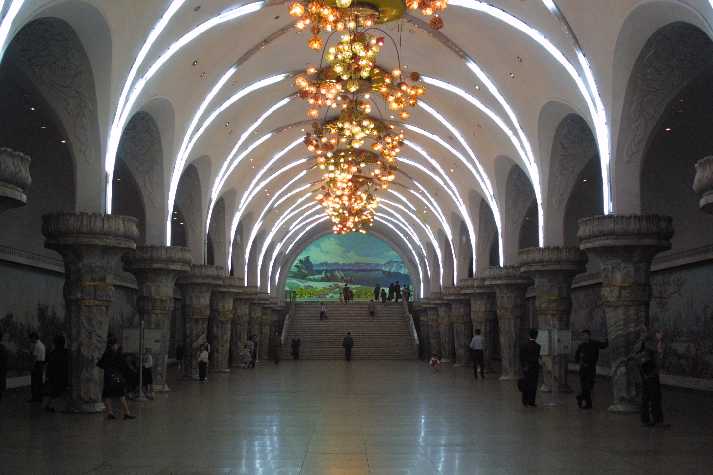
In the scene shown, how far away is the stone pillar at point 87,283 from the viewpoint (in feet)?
48.4

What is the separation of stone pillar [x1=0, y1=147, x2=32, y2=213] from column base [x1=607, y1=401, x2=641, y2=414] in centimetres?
1024

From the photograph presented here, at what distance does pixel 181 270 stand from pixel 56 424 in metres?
7.34

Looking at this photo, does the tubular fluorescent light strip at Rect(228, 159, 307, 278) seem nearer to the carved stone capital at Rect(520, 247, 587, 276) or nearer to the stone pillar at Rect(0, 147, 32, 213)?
the carved stone capital at Rect(520, 247, 587, 276)

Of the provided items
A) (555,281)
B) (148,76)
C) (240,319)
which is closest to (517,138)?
(555,281)

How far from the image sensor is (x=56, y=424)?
12.9m

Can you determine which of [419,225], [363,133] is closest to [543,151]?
[363,133]

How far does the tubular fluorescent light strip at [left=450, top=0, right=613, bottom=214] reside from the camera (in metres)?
16.2

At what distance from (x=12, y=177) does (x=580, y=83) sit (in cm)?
1111

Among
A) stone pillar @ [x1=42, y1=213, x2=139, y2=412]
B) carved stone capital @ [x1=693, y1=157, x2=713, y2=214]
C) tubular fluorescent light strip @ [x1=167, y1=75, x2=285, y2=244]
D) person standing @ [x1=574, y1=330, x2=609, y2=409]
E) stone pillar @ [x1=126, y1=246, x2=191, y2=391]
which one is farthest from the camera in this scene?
tubular fluorescent light strip @ [x1=167, y1=75, x2=285, y2=244]

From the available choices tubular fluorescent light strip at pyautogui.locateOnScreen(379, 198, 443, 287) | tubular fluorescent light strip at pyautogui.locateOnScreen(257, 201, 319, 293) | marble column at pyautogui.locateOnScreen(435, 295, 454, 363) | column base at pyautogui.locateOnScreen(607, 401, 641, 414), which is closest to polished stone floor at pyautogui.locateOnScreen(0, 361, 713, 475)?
column base at pyautogui.locateOnScreen(607, 401, 641, 414)

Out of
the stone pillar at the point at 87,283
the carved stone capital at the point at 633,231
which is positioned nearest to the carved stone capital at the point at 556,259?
the carved stone capital at the point at 633,231

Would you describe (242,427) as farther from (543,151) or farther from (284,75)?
(284,75)

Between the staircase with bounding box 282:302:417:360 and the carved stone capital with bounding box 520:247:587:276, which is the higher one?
the carved stone capital with bounding box 520:247:587:276

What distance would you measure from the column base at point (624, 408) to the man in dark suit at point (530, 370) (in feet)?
4.95
